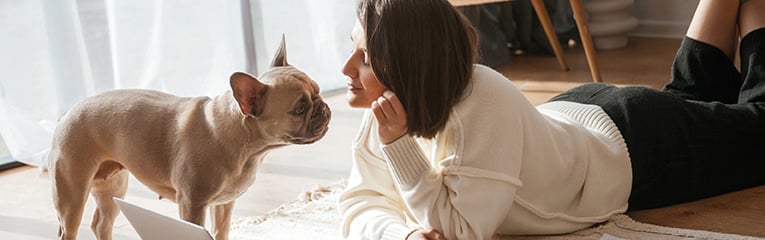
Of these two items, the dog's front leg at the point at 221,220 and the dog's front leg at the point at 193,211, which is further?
the dog's front leg at the point at 221,220

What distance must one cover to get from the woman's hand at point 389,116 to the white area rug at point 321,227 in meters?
0.30

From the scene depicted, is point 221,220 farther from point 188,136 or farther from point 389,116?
point 389,116

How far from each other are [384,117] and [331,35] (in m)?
1.88

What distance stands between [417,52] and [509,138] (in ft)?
0.61

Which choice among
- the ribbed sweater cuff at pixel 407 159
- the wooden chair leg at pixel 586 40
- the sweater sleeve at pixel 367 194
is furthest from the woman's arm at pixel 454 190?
the wooden chair leg at pixel 586 40

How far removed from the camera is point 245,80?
1.25 metres

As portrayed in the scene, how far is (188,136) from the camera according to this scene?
4.31 feet

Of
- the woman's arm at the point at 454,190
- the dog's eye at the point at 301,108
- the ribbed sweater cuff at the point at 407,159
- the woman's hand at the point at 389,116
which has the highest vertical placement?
the dog's eye at the point at 301,108

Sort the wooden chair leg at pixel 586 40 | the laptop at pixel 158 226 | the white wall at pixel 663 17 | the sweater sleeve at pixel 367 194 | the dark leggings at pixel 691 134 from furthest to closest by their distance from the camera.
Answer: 1. the white wall at pixel 663 17
2. the wooden chair leg at pixel 586 40
3. the dark leggings at pixel 691 134
4. the sweater sleeve at pixel 367 194
5. the laptop at pixel 158 226

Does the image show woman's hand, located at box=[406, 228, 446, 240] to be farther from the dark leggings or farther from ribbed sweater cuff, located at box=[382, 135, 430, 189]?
the dark leggings

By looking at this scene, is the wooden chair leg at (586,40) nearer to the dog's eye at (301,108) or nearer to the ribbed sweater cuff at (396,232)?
the ribbed sweater cuff at (396,232)

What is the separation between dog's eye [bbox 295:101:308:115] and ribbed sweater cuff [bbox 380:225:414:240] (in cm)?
26

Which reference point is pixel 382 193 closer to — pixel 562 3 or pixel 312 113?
pixel 312 113

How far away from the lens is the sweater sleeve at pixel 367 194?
152 cm
